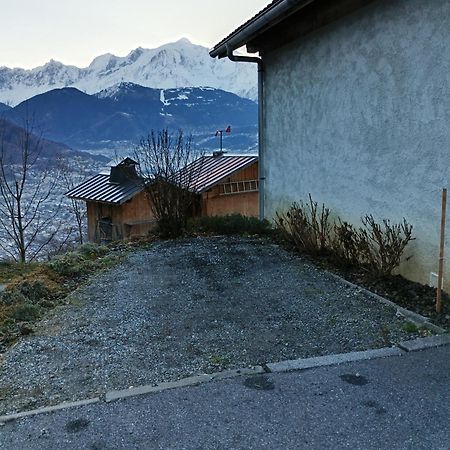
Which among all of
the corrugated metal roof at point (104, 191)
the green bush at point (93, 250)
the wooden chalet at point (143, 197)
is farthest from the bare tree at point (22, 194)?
the green bush at point (93, 250)

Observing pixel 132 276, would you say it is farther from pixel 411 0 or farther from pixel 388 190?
pixel 411 0

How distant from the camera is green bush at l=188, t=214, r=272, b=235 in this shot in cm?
830

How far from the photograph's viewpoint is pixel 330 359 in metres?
3.15

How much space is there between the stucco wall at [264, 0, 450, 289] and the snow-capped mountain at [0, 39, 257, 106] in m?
157

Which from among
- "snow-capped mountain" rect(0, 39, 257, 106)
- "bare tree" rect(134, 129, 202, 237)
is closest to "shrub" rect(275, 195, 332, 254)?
"bare tree" rect(134, 129, 202, 237)

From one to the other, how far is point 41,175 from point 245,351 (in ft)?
47.0

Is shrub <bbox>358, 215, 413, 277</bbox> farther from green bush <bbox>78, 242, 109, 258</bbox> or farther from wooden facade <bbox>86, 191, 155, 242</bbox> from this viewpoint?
wooden facade <bbox>86, 191, 155, 242</bbox>

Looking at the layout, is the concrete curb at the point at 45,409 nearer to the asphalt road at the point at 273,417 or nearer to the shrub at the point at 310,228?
the asphalt road at the point at 273,417

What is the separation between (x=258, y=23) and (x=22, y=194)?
9922 mm

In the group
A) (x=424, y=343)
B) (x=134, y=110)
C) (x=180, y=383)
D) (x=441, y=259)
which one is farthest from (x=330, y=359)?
(x=134, y=110)

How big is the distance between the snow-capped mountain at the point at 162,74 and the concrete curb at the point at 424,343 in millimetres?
161208

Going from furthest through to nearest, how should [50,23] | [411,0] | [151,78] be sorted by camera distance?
[151,78], [50,23], [411,0]

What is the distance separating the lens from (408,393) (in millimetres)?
2664

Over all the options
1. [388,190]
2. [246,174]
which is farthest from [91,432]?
[246,174]
